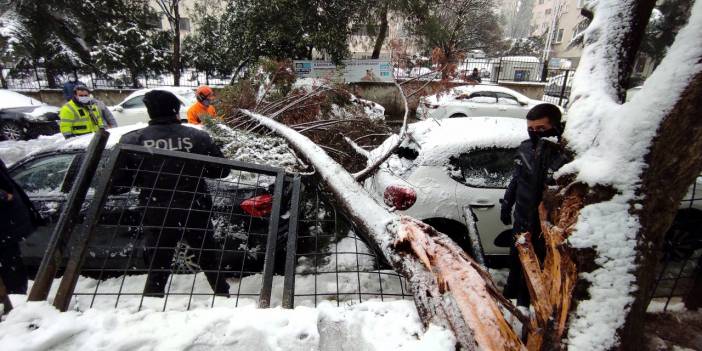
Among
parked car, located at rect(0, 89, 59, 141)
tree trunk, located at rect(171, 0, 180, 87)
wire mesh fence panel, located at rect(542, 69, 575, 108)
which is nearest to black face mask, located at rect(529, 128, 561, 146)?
parked car, located at rect(0, 89, 59, 141)

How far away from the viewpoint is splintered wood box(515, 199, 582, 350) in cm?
106

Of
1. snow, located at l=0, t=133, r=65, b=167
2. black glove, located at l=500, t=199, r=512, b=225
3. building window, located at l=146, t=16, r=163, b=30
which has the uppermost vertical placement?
building window, located at l=146, t=16, r=163, b=30

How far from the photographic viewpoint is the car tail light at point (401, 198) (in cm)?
306

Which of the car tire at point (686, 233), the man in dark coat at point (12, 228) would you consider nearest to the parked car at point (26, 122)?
the man in dark coat at point (12, 228)

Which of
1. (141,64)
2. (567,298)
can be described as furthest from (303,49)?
(567,298)

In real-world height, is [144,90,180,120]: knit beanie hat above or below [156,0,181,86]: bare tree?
below

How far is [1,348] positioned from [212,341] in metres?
0.59

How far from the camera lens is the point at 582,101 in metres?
1.23

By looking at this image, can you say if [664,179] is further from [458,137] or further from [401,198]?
[458,137]

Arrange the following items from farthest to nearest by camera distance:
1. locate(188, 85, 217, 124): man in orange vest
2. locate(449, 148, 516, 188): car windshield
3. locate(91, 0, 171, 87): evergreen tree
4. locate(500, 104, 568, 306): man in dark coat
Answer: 1. locate(91, 0, 171, 87): evergreen tree
2. locate(188, 85, 217, 124): man in orange vest
3. locate(449, 148, 516, 188): car windshield
4. locate(500, 104, 568, 306): man in dark coat

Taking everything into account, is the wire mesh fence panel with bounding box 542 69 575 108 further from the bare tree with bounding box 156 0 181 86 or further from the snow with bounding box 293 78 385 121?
the bare tree with bounding box 156 0 181 86

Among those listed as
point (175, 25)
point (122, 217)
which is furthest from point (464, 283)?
point (175, 25)

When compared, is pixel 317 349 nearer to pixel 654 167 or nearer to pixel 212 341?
pixel 212 341

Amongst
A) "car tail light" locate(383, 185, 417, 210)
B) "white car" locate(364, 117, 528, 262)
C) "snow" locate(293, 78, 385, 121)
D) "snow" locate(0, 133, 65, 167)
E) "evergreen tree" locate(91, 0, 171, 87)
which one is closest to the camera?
"car tail light" locate(383, 185, 417, 210)
